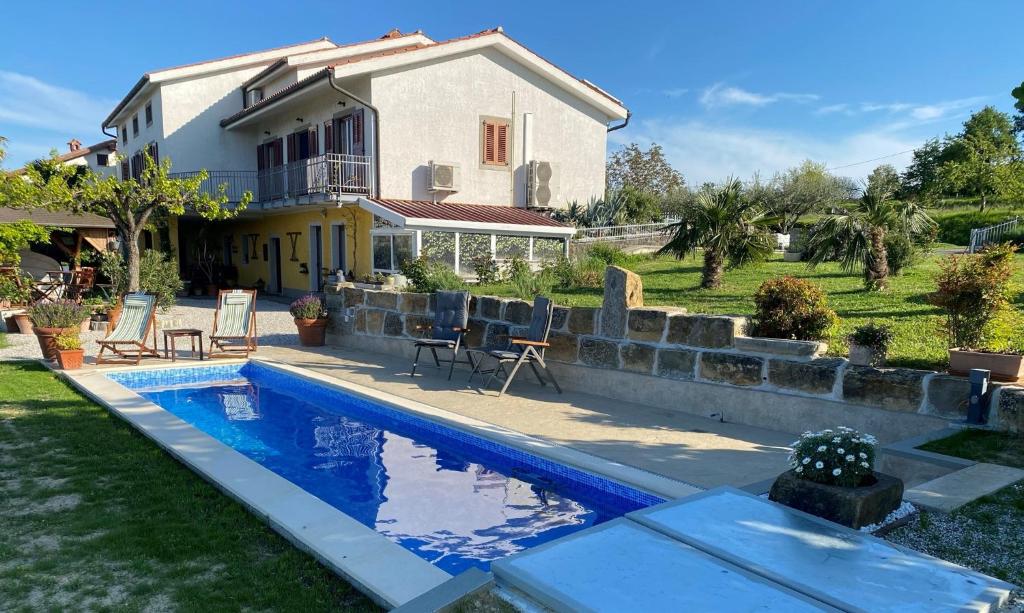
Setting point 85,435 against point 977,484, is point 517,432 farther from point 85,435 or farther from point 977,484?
point 85,435

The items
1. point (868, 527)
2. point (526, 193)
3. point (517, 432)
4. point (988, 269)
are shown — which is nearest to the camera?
point (868, 527)

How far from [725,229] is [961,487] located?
6988mm

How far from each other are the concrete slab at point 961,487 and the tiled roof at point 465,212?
42.2 feet

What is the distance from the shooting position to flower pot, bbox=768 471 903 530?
3.15m

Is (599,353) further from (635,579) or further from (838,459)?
(635,579)

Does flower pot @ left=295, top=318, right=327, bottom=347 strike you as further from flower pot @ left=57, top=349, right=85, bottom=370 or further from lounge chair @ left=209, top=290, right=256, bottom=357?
flower pot @ left=57, top=349, right=85, bottom=370

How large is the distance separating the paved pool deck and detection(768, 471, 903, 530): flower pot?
0.92 metres

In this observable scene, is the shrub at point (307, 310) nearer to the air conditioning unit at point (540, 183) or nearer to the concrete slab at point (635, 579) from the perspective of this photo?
the concrete slab at point (635, 579)

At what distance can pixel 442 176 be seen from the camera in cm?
1753

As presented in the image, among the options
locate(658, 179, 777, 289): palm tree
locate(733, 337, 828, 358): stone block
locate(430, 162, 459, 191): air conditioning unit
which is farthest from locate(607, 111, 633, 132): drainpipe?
locate(733, 337, 828, 358): stone block

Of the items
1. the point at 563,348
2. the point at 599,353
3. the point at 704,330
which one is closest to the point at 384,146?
the point at 563,348

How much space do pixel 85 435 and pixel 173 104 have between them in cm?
1920

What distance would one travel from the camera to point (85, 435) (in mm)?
5660

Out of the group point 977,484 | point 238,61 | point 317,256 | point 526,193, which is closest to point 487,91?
point 526,193
